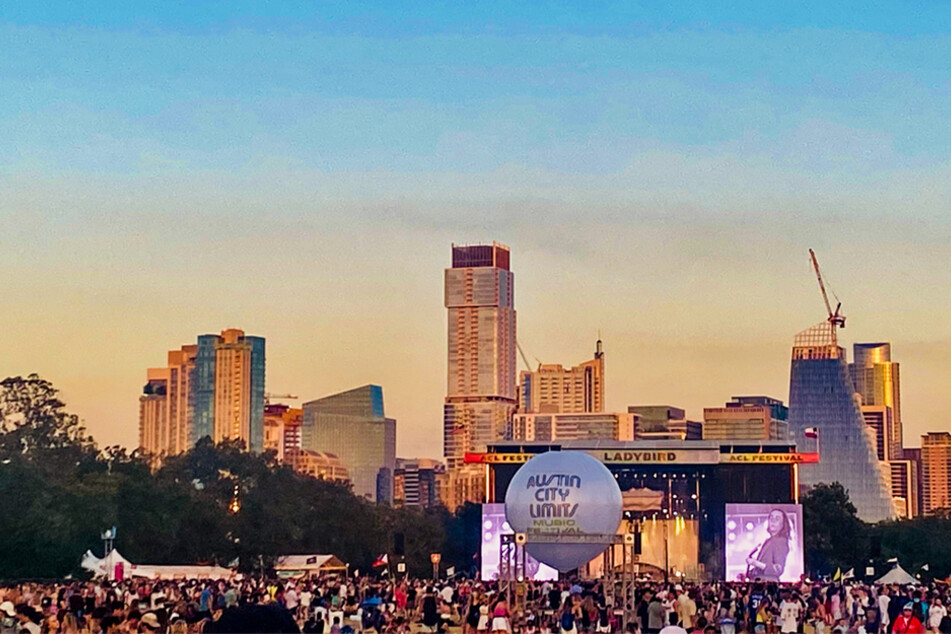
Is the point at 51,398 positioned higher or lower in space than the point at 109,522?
higher

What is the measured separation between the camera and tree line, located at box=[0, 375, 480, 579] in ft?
219

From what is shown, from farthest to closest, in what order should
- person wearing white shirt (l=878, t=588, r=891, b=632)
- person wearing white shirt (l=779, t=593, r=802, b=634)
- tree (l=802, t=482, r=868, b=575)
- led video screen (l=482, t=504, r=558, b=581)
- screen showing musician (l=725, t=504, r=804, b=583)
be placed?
tree (l=802, t=482, r=868, b=575), led video screen (l=482, t=504, r=558, b=581), screen showing musician (l=725, t=504, r=804, b=583), person wearing white shirt (l=878, t=588, r=891, b=632), person wearing white shirt (l=779, t=593, r=802, b=634)

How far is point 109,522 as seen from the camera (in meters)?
69.4

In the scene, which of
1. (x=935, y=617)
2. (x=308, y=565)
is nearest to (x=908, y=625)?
(x=935, y=617)

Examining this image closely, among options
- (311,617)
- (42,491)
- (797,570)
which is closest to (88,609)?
(311,617)

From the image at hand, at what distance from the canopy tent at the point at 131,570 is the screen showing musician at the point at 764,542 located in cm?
2277

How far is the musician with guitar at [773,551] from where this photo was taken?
7169 cm

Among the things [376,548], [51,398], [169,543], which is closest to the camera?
[169,543]

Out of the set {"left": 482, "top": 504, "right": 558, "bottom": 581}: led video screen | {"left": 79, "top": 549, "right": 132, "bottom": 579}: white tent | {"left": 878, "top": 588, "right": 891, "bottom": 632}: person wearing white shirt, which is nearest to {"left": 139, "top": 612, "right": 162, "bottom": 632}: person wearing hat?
{"left": 878, "top": 588, "right": 891, "bottom": 632}: person wearing white shirt

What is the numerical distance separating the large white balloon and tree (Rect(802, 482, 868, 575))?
75.9 metres

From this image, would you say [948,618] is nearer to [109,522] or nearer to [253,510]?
[109,522]

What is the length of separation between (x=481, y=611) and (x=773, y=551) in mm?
40426

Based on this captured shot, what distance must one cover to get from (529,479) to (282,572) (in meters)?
35.2

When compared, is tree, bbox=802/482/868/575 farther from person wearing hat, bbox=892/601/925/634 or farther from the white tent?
person wearing hat, bbox=892/601/925/634
